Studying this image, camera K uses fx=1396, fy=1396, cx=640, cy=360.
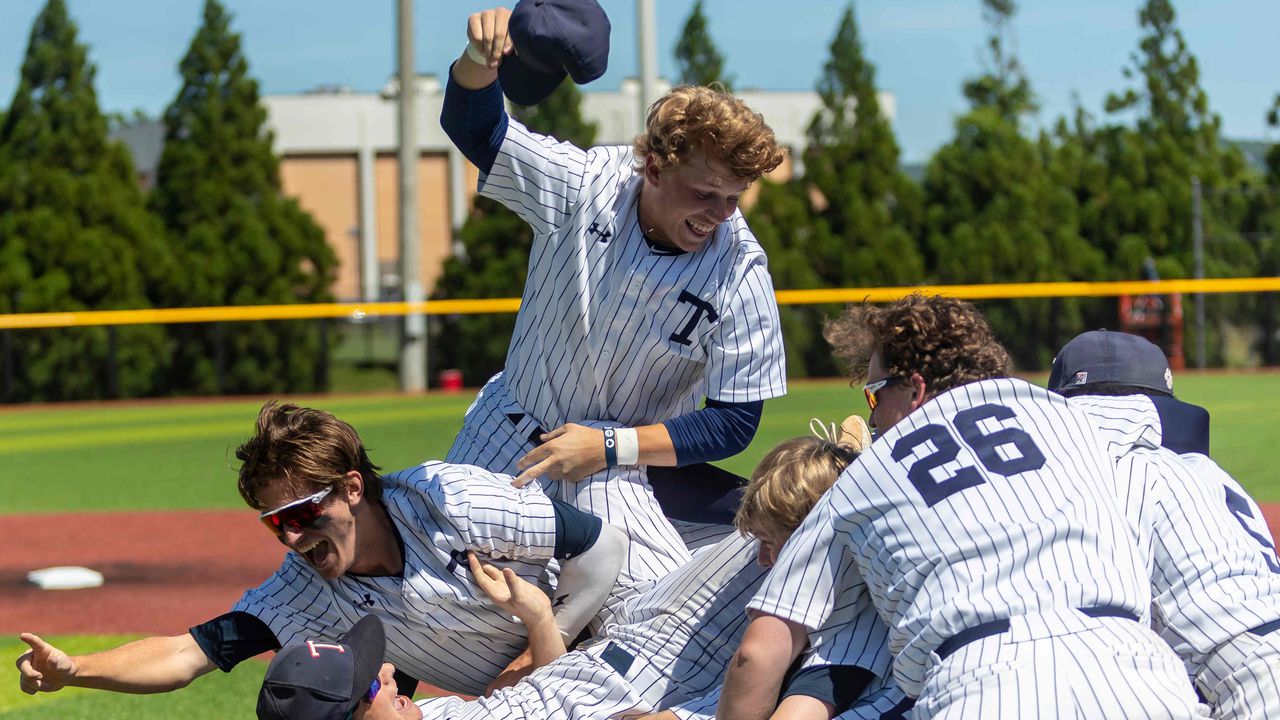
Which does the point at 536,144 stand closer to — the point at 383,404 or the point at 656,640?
the point at 656,640

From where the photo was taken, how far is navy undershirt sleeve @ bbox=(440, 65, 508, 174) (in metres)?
3.27

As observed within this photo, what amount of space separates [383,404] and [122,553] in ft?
28.0

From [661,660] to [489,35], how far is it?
1.44m

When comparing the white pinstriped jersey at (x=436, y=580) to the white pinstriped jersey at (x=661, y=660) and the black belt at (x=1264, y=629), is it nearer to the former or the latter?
the white pinstriped jersey at (x=661, y=660)

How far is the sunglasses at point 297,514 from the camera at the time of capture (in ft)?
9.82

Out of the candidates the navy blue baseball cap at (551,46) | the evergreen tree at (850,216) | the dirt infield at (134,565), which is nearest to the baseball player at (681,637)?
the navy blue baseball cap at (551,46)

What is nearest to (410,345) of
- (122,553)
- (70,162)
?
(70,162)

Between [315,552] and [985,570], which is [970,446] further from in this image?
[315,552]

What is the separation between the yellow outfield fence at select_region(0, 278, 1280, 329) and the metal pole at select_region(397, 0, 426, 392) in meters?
0.66

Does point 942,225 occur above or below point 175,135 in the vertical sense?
below

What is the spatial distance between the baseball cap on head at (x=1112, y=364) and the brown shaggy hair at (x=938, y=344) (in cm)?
52

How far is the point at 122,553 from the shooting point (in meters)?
7.77

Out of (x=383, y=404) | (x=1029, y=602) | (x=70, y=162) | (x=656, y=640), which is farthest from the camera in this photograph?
(x=70, y=162)

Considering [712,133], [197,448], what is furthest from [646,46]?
[712,133]
